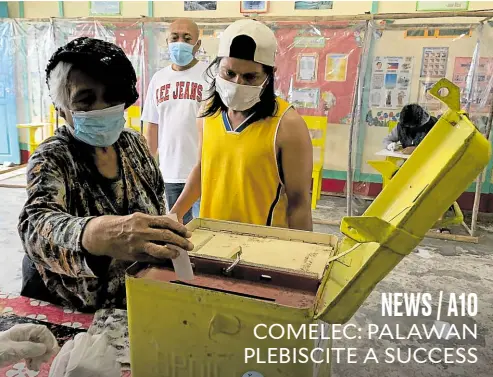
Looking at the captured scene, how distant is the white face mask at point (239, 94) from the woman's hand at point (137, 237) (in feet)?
3.07

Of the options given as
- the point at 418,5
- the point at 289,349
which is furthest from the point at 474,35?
the point at 289,349


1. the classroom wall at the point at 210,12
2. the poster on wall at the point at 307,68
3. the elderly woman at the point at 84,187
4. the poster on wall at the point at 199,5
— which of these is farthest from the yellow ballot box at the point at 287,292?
the poster on wall at the point at 199,5

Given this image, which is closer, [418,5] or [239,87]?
[239,87]

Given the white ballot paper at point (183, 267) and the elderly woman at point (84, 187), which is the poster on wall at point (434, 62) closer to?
the elderly woman at point (84, 187)

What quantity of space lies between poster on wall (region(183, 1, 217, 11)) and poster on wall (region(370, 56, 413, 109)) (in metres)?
2.30

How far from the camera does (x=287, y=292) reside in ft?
2.62

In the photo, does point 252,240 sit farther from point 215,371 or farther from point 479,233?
point 479,233

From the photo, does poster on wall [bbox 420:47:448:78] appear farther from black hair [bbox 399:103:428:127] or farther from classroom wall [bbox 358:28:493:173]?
black hair [bbox 399:103:428:127]

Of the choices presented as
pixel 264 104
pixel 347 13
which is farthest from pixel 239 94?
pixel 347 13

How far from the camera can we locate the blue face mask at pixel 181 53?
2.81 meters

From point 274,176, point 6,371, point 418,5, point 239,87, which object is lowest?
point 6,371

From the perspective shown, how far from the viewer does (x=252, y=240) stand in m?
1.11

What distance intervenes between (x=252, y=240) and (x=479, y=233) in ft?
13.4

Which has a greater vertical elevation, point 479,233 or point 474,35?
point 474,35
